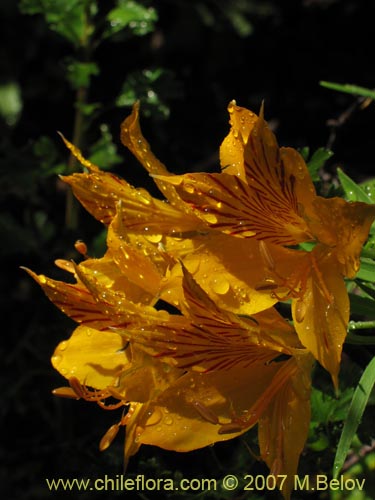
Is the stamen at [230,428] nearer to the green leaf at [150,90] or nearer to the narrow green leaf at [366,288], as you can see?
the narrow green leaf at [366,288]

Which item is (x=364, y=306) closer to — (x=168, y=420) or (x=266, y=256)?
(x=266, y=256)

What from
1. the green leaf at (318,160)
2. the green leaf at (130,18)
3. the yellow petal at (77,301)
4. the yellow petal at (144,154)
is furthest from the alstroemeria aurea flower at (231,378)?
the green leaf at (130,18)

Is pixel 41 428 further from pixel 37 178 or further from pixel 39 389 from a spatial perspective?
pixel 37 178

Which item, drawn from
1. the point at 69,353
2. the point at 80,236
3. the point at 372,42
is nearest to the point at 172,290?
the point at 69,353

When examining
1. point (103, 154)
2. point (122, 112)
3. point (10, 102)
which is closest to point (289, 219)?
point (103, 154)

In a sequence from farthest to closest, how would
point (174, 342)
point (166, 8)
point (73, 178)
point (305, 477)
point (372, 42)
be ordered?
point (166, 8), point (372, 42), point (305, 477), point (73, 178), point (174, 342)

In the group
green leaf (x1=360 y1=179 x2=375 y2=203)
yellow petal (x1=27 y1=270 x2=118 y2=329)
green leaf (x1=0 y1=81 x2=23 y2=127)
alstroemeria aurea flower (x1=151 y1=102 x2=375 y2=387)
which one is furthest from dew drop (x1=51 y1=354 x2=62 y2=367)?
green leaf (x1=0 y1=81 x2=23 y2=127)
